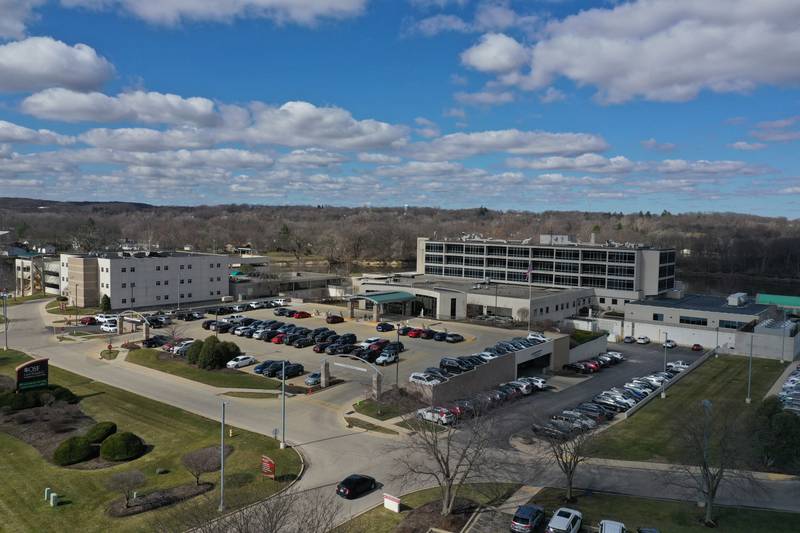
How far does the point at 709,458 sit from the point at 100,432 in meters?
30.4

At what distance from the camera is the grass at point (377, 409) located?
116ft

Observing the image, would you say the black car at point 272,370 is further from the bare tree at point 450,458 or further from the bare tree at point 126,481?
the bare tree at point 126,481

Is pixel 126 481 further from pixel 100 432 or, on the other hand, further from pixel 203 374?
pixel 203 374

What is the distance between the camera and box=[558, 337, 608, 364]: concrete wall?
2089 inches

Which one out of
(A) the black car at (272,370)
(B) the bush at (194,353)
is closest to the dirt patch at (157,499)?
(A) the black car at (272,370)

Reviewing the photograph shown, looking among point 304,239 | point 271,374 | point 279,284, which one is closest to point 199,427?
point 271,374

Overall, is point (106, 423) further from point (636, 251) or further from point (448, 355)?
point (636, 251)

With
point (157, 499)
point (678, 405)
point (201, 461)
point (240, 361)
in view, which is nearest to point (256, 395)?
point (240, 361)

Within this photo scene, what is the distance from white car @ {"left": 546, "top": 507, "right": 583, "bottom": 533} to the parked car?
1.55 ft

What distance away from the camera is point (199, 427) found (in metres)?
33.7

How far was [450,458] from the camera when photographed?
1106 inches

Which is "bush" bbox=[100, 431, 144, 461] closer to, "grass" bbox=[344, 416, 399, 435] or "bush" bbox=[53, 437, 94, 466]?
"bush" bbox=[53, 437, 94, 466]

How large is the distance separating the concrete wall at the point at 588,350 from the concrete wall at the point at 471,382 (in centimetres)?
1025

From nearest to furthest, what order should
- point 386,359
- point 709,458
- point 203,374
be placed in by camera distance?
point 709,458 → point 203,374 → point 386,359
